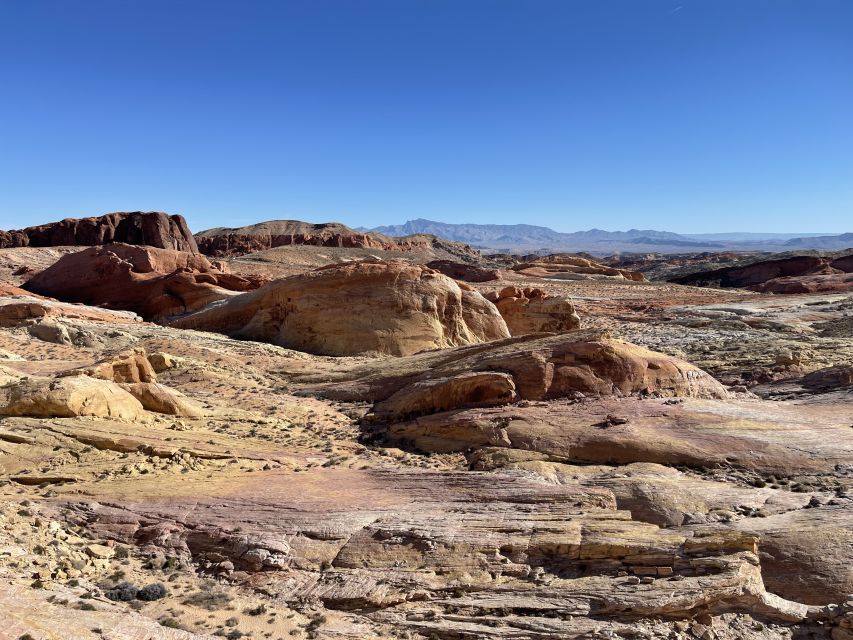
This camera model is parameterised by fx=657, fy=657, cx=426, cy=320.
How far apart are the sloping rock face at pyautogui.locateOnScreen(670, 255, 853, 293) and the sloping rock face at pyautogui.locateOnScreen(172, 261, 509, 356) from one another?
56.0 meters

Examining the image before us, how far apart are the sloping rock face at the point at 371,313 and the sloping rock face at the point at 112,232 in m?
55.7

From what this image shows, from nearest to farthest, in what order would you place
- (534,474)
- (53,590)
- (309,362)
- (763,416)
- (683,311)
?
(53,590) < (534,474) < (763,416) < (309,362) < (683,311)

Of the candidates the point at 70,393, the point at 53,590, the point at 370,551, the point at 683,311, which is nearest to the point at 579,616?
the point at 370,551

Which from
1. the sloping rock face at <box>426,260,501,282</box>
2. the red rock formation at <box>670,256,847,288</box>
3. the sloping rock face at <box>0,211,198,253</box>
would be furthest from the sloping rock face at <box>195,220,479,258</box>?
the red rock formation at <box>670,256,847,288</box>

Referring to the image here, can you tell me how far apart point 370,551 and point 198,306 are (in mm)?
28873

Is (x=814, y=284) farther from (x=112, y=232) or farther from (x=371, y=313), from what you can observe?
(x=112, y=232)

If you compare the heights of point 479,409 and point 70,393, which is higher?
point 70,393

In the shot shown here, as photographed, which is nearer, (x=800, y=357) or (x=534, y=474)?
(x=534, y=474)

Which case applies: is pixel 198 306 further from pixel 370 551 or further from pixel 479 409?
pixel 370 551

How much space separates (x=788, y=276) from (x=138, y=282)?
3174 inches

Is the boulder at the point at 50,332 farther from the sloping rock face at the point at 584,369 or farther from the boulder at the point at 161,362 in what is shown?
the sloping rock face at the point at 584,369

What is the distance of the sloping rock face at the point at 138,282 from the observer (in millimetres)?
37344

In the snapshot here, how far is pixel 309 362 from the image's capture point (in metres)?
23.4

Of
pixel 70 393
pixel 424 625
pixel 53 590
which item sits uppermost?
pixel 70 393
